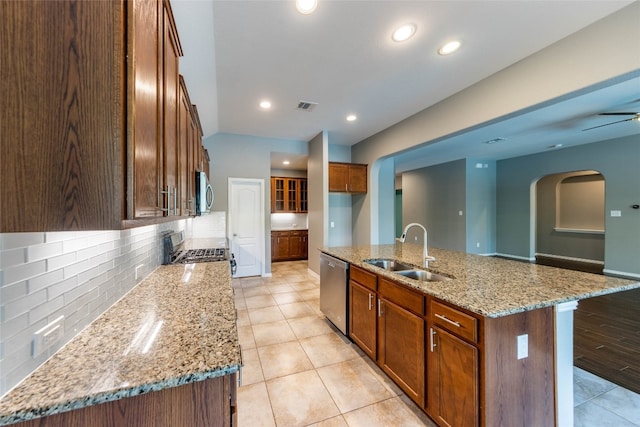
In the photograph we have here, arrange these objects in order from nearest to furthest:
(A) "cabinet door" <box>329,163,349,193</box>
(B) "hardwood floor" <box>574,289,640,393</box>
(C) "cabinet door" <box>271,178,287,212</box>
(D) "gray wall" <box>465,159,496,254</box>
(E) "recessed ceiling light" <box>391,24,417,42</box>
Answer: (E) "recessed ceiling light" <box>391,24,417,42</box>
(B) "hardwood floor" <box>574,289,640,393</box>
(A) "cabinet door" <box>329,163,349,193</box>
(C) "cabinet door" <box>271,178,287,212</box>
(D) "gray wall" <box>465,159,496,254</box>

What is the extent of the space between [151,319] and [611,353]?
400cm

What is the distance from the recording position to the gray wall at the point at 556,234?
21.9 ft

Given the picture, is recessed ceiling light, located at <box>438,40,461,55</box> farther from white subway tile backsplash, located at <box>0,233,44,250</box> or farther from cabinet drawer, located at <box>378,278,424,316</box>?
white subway tile backsplash, located at <box>0,233,44,250</box>

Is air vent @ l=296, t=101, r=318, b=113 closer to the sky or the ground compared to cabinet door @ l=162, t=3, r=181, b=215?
closer to the sky

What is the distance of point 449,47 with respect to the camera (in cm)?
227

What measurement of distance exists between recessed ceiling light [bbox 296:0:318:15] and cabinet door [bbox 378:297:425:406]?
2319 mm

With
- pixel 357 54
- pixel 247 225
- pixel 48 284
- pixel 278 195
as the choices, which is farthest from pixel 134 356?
pixel 278 195

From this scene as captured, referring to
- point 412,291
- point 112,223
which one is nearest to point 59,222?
point 112,223

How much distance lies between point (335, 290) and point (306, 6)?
2.65 meters

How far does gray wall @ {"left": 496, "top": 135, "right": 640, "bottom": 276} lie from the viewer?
514 centimetres

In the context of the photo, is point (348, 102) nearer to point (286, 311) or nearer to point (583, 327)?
point (286, 311)

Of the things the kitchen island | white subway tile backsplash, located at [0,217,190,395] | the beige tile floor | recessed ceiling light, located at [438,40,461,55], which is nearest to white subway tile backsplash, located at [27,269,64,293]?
white subway tile backsplash, located at [0,217,190,395]

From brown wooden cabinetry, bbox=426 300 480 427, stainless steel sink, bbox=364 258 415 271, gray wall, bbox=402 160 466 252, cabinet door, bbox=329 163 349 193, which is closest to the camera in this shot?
brown wooden cabinetry, bbox=426 300 480 427

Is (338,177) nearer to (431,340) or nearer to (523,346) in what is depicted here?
(431,340)
